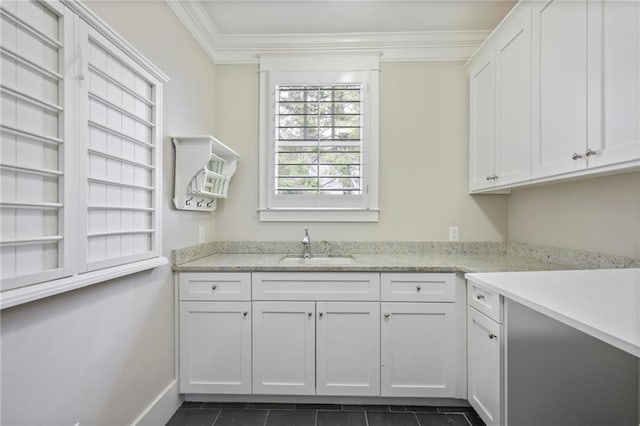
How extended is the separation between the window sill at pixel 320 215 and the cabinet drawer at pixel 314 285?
0.61 m

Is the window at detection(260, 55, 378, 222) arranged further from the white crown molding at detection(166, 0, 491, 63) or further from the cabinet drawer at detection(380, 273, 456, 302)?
the cabinet drawer at detection(380, 273, 456, 302)

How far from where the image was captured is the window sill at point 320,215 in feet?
7.54

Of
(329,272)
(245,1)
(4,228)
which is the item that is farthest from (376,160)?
(4,228)

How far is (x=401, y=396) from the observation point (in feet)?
5.80

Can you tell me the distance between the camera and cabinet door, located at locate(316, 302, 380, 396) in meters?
1.77

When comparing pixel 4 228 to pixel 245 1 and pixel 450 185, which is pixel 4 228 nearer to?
pixel 245 1

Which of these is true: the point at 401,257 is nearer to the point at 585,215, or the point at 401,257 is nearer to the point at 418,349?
the point at 418,349

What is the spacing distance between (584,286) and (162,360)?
2059mm

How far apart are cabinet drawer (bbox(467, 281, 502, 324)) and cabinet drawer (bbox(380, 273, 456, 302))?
112mm

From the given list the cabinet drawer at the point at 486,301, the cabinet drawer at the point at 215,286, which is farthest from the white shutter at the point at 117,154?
the cabinet drawer at the point at 486,301

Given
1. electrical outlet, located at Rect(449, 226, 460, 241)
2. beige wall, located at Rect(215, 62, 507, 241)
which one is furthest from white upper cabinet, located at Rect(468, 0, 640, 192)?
electrical outlet, located at Rect(449, 226, 460, 241)

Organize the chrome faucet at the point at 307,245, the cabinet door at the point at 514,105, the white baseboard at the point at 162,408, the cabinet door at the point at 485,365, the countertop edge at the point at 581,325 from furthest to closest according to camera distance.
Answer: the chrome faucet at the point at 307,245
the cabinet door at the point at 514,105
the white baseboard at the point at 162,408
the cabinet door at the point at 485,365
the countertop edge at the point at 581,325

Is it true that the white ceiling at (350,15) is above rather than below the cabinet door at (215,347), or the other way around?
above

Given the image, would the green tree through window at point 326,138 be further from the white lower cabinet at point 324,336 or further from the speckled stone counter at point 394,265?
the white lower cabinet at point 324,336
